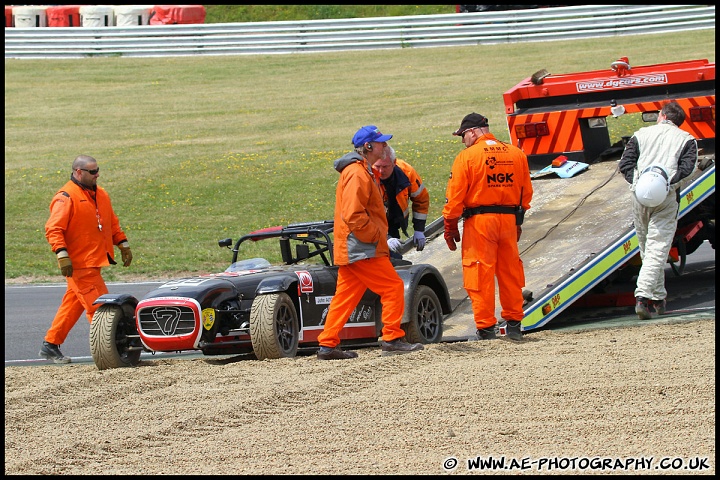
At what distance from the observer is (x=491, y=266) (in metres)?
9.47

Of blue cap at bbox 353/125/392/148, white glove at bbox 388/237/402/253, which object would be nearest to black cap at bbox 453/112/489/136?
blue cap at bbox 353/125/392/148

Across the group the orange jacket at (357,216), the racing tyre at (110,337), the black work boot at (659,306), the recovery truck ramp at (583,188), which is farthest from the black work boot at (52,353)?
the black work boot at (659,306)

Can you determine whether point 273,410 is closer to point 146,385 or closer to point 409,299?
point 146,385

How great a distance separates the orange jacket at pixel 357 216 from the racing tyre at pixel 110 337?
2074 millimetres

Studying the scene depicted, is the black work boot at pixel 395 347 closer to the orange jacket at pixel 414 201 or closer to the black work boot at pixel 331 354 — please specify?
the black work boot at pixel 331 354

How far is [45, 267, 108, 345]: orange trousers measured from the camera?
10047 mm

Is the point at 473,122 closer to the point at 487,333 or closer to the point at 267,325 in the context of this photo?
the point at 487,333

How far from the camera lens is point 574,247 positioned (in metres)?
10.9

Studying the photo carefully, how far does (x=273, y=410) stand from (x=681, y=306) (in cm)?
581

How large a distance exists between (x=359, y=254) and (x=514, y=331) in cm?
173

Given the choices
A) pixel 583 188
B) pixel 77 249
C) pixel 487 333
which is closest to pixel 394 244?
pixel 487 333

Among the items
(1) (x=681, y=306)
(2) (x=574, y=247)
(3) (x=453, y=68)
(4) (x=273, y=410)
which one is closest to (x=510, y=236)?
(2) (x=574, y=247)

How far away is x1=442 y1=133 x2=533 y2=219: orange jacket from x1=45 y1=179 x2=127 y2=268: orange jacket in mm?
3344

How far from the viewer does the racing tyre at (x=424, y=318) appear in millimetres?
9625
